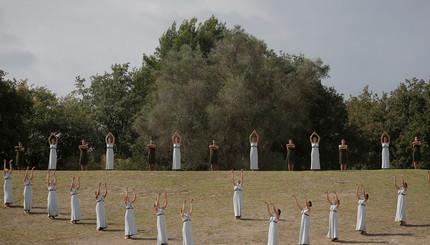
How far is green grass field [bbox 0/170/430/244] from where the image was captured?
25.8 m

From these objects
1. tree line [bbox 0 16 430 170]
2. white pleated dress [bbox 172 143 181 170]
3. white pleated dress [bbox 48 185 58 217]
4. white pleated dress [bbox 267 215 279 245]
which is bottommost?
white pleated dress [bbox 267 215 279 245]

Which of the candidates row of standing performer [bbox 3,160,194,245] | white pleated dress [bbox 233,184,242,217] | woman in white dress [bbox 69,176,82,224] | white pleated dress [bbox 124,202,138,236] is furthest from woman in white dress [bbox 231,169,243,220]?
woman in white dress [bbox 69,176,82,224]

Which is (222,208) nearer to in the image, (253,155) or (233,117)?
(253,155)

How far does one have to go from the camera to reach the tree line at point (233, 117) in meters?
52.1

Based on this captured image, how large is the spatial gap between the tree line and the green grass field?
1498 centimetres

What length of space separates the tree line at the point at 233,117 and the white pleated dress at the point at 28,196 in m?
23.3

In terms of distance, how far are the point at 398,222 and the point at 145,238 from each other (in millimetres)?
12170

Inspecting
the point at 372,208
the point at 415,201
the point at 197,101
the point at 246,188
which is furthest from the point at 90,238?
the point at 197,101

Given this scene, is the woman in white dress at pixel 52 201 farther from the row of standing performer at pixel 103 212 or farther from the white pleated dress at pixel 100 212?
the white pleated dress at pixel 100 212

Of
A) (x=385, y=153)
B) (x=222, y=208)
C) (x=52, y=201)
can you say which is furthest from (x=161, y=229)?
(x=385, y=153)

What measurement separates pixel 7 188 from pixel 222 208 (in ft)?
38.7

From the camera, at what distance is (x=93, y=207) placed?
31.1 meters

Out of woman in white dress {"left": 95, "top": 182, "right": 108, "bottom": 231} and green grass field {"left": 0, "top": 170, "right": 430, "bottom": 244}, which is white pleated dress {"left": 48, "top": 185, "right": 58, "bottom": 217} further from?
woman in white dress {"left": 95, "top": 182, "right": 108, "bottom": 231}

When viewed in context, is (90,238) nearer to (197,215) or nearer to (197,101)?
(197,215)
